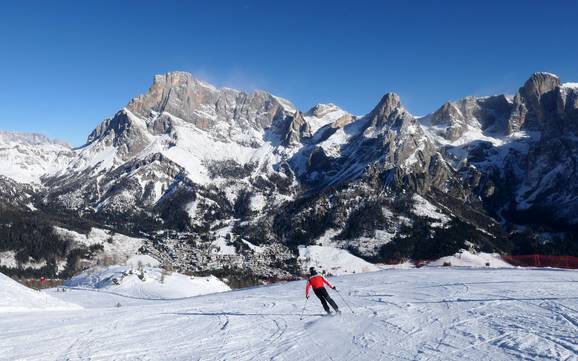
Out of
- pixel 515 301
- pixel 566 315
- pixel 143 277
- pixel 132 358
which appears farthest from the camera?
pixel 143 277

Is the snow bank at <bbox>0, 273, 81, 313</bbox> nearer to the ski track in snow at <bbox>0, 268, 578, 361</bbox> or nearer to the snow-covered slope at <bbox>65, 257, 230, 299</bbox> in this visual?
the ski track in snow at <bbox>0, 268, 578, 361</bbox>

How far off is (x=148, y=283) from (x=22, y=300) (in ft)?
146

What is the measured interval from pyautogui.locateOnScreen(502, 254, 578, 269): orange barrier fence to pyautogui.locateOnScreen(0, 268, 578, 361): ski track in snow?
86.3 feet

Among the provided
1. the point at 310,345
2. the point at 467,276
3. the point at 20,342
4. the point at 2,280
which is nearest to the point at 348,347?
the point at 310,345

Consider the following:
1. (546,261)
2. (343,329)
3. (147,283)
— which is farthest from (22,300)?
(546,261)

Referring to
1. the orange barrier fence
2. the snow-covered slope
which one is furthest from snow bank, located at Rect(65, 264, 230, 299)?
the orange barrier fence

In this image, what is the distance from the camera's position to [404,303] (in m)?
25.8

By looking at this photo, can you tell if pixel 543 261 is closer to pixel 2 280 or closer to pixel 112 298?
pixel 112 298

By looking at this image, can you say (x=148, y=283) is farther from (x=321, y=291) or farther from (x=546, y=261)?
(x=321, y=291)

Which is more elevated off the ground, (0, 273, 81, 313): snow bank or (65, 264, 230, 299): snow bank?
(0, 273, 81, 313): snow bank

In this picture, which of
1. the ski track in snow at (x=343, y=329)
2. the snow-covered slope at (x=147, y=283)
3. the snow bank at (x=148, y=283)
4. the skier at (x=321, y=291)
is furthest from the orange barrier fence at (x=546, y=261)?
the snow bank at (x=148, y=283)

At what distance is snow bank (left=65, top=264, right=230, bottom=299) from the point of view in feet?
234

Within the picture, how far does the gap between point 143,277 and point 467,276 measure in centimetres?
5667

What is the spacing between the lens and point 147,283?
253 feet
